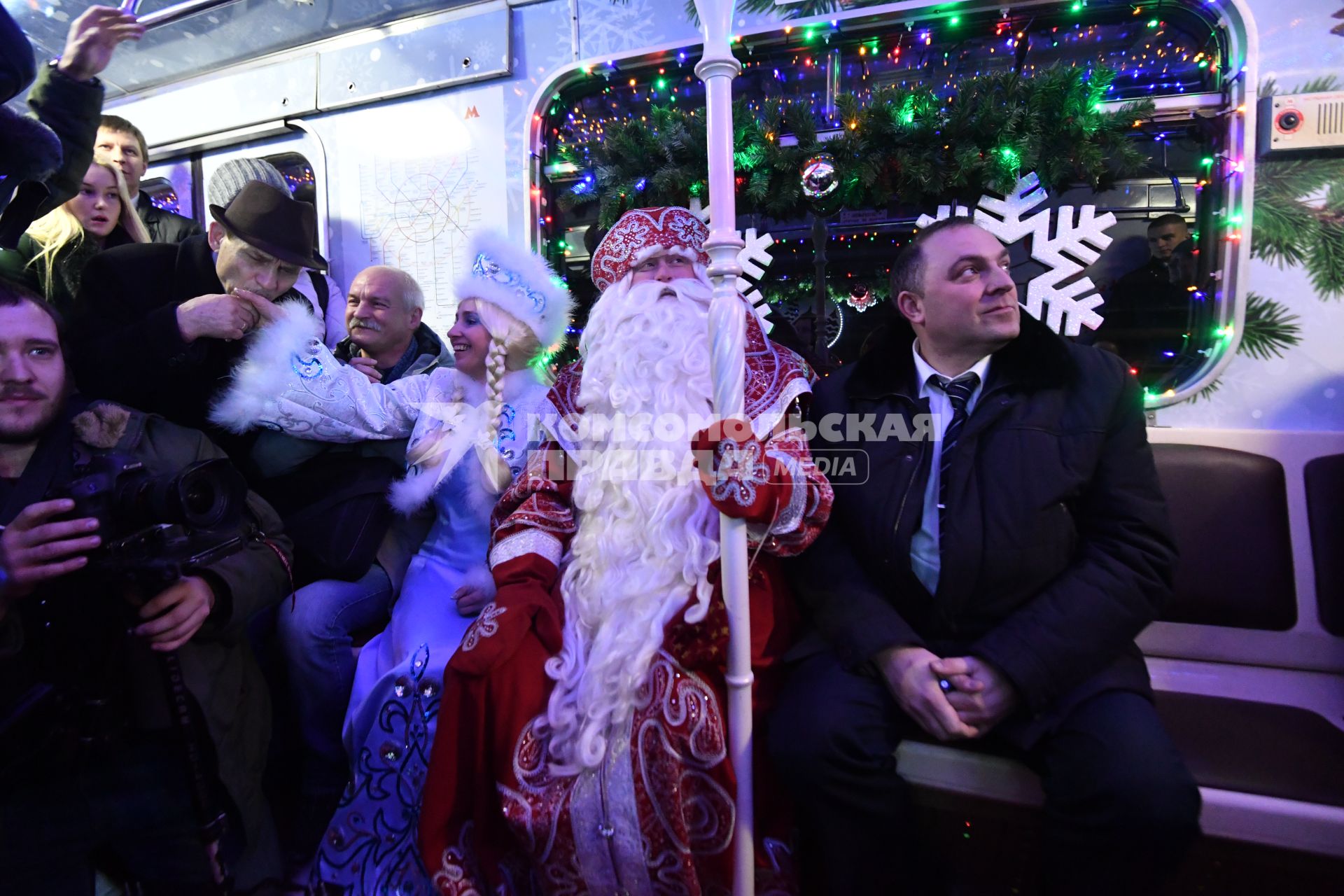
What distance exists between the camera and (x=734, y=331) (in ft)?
4.87

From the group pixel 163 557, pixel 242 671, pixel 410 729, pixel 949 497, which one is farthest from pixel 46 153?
pixel 949 497

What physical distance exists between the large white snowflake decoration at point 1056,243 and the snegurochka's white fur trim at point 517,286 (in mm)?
1710

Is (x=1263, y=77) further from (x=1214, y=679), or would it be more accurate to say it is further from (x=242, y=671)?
(x=242, y=671)

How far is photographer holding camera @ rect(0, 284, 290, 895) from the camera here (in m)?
1.33

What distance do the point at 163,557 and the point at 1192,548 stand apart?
115 inches

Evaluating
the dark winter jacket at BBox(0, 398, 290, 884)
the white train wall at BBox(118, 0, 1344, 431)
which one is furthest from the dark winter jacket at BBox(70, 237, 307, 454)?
the white train wall at BBox(118, 0, 1344, 431)

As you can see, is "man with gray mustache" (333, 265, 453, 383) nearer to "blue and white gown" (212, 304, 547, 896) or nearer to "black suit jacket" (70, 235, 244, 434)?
"blue and white gown" (212, 304, 547, 896)

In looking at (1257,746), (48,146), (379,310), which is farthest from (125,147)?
(1257,746)

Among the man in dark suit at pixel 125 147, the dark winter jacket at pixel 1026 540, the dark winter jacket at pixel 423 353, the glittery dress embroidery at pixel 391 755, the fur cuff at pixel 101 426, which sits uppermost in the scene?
the man in dark suit at pixel 125 147

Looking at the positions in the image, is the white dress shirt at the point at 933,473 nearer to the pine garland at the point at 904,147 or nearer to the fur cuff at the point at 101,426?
the pine garland at the point at 904,147

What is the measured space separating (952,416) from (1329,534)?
1.37 meters

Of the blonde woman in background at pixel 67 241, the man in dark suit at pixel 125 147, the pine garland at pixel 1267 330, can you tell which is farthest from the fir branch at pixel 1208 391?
the man in dark suit at pixel 125 147

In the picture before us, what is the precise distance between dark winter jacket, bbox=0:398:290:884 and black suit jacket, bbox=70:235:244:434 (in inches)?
12.5

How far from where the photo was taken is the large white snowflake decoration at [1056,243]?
2.55 meters
